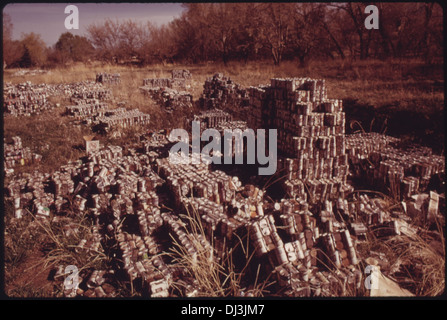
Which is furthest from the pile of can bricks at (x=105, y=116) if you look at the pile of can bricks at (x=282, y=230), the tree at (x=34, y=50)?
the tree at (x=34, y=50)

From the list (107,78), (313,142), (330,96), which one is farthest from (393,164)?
(107,78)

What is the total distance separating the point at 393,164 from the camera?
7.88 metres

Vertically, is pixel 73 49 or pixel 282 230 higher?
pixel 73 49

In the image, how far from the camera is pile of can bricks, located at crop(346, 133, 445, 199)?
7484 millimetres

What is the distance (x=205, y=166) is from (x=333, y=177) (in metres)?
3.05

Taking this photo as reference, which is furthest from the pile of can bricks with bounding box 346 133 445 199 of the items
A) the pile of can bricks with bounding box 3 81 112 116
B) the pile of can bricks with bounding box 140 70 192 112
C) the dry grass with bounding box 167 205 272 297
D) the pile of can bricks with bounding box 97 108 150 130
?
the pile of can bricks with bounding box 3 81 112 116

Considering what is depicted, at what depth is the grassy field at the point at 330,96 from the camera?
5383mm

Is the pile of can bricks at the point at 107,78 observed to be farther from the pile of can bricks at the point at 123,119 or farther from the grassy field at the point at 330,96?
the pile of can bricks at the point at 123,119

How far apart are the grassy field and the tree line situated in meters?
2.57

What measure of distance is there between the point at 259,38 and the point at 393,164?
2439 cm

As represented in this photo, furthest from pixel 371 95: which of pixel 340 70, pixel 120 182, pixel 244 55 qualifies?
pixel 244 55

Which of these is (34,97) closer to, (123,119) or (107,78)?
(123,119)

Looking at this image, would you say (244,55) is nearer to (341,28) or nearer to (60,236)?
(341,28)

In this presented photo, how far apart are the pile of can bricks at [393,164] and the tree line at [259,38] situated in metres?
15.2
